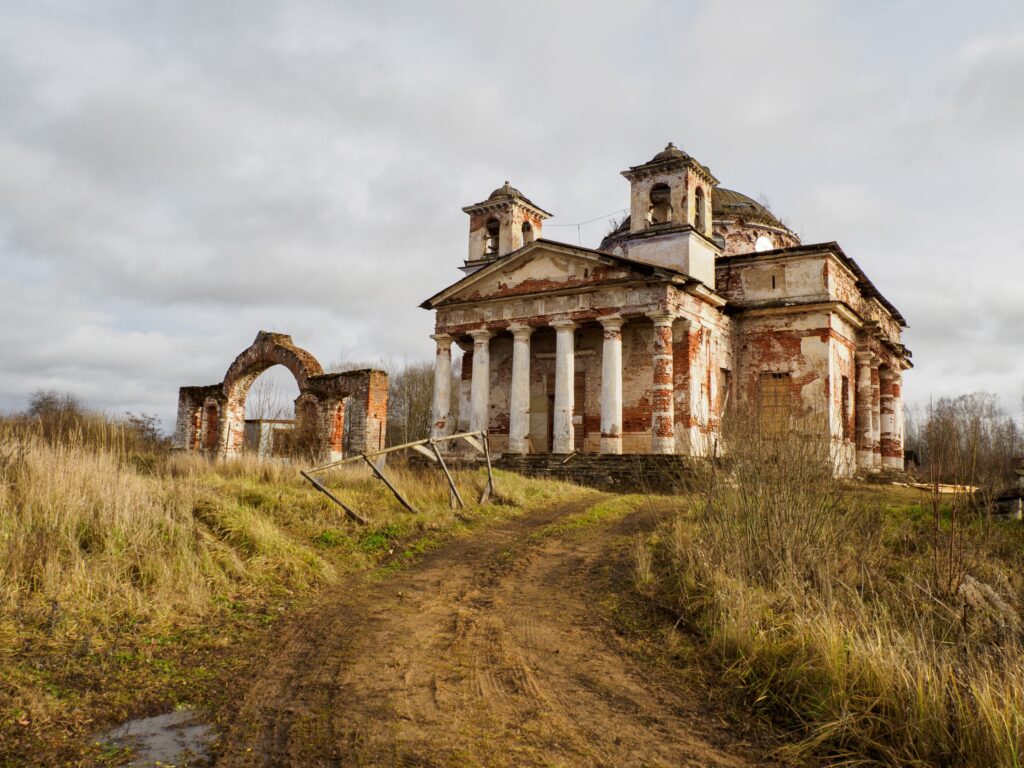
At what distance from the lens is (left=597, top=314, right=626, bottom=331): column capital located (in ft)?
65.6

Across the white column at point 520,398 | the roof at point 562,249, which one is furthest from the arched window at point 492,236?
the white column at point 520,398

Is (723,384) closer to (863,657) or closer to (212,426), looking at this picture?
(212,426)

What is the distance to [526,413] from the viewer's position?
21391 mm

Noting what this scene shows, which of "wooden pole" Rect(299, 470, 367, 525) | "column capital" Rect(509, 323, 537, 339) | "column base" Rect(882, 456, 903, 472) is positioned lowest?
"wooden pole" Rect(299, 470, 367, 525)

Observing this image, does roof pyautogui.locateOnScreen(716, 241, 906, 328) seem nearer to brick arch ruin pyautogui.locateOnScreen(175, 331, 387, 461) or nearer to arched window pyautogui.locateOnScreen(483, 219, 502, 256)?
arched window pyautogui.locateOnScreen(483, 219, 502, 256)

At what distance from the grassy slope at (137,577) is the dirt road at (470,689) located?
518mm

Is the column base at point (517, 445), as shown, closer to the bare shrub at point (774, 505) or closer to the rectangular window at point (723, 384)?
the rectangular window at point (723, 384)

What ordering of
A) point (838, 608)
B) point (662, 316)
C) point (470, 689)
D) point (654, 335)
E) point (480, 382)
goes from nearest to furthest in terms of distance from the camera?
point (470, 689), point (838, 608), point (662, 316), point (654, 335), point (480, 382)

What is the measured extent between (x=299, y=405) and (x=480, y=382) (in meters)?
6.72

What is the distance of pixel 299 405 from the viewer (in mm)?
24562

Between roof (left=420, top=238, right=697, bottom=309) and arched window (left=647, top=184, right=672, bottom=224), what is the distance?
92.1 inches

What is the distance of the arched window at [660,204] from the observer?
22188 millimetres

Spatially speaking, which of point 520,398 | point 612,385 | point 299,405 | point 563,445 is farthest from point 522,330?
point 299,405

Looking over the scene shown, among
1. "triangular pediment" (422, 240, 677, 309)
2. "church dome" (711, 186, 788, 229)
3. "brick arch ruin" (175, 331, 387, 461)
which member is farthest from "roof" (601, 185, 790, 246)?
"brick arch ruin" (175, 331, 387, 461)
